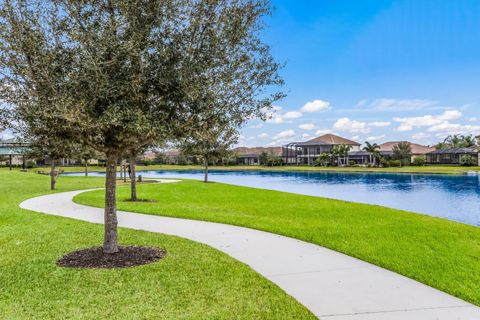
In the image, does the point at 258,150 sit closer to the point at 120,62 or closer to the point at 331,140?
the point at 331,140

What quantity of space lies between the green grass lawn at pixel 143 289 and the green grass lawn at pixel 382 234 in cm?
278

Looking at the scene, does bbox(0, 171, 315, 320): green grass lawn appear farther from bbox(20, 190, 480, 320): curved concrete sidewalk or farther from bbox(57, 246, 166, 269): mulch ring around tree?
bbox(20, 190, 480, 320): curved concrete sidewalk

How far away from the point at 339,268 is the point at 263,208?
9231mm

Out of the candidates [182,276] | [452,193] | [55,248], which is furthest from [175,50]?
[452,193]

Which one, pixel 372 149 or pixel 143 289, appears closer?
pixel 143 289

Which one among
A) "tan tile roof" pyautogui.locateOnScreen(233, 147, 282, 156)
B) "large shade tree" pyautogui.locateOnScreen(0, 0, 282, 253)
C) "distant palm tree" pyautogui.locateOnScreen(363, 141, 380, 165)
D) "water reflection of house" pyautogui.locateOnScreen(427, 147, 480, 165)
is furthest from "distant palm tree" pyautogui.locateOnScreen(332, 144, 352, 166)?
"large shade tree" pyautogui.locateOnScreen(0, 0, 282, 253)

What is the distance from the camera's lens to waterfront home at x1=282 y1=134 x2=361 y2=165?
9119cm

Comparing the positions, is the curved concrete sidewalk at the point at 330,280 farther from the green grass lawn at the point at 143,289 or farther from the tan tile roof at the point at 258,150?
the tan tile roof at the point at 258,150

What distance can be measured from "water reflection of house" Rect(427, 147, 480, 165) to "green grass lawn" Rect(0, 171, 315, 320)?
248 feet

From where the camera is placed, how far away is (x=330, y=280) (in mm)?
6402

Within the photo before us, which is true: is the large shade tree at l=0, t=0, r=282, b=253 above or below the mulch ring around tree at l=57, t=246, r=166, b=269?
above

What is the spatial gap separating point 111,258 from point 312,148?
287 ft

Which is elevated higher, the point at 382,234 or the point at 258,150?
the point at 258,150

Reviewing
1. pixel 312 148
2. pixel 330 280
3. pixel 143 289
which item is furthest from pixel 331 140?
pixel 143 289
